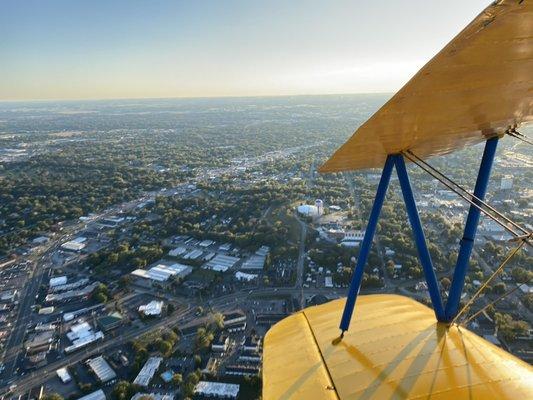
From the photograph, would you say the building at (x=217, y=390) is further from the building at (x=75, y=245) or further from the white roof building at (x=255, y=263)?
the building at (x=75, y=245)

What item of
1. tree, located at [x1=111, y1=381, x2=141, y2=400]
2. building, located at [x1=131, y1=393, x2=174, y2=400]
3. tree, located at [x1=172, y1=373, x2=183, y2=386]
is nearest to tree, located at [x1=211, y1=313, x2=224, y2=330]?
tree, located at [x1=172, y1=373, x2=183, y2=386]

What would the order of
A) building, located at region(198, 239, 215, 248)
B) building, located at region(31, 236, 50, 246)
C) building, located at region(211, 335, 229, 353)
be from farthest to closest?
building, located at region(31, 236, 50, 246), building, located at region(198, 239, 215, 248), building, located at region(211, 335, 229, 353)

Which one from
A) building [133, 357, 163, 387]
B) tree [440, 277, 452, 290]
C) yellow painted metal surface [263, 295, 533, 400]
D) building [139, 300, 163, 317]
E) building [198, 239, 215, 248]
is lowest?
building [198, 239, 215, 248]

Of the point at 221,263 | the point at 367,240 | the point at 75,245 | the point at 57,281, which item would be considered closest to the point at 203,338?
the point at 221,263

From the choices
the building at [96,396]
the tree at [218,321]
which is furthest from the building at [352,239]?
the building at [96,396]

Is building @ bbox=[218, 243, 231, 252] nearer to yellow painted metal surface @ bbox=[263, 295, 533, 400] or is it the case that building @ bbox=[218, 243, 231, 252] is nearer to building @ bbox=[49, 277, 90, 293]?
building @ bbox=[49, 277, 90, 293]

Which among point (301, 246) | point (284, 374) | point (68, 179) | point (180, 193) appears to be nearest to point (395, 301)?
point (284, 374)

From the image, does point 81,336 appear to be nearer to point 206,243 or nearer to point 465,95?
point 206,243
